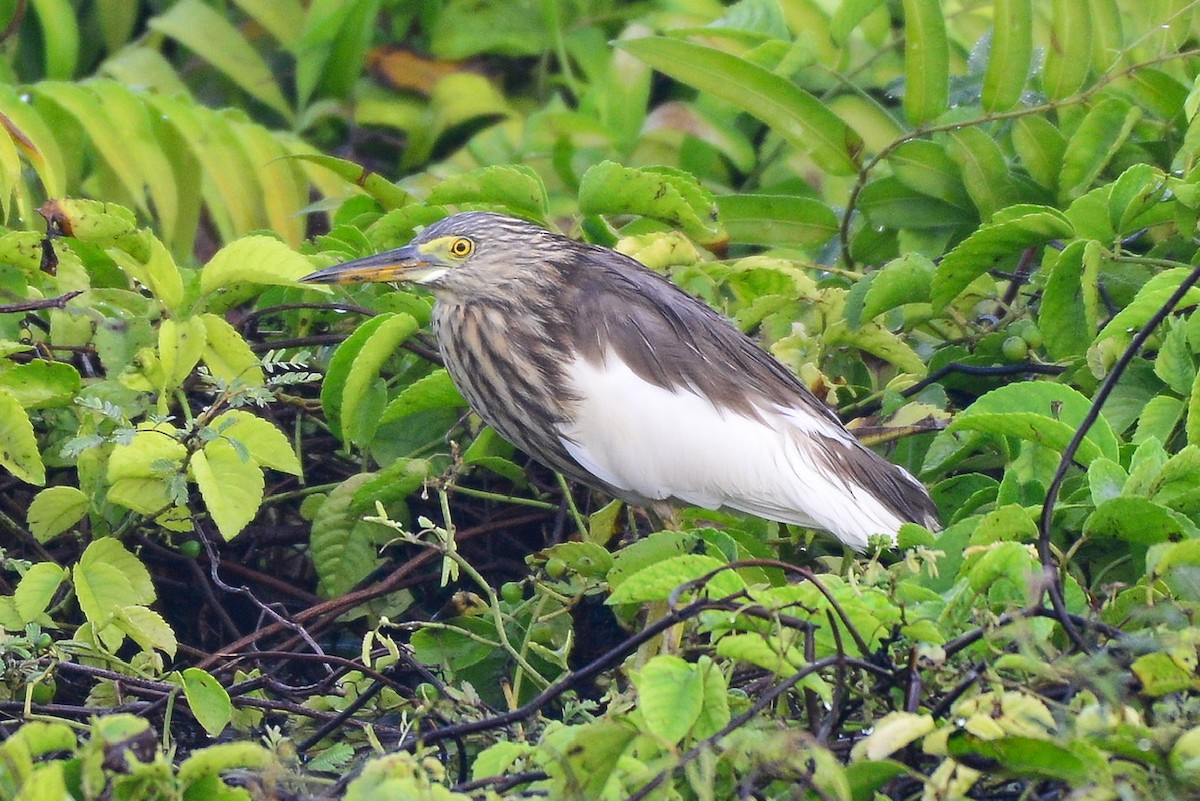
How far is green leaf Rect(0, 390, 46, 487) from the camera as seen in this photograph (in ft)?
7.44

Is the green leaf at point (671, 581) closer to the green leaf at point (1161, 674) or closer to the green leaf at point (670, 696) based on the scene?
the green leaf at point (670, 696)

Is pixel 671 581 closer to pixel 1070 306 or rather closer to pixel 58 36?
pixel 1070 306

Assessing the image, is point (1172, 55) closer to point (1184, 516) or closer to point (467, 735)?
point (1184, 516)

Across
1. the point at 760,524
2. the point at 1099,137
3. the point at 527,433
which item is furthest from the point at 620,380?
the point at 1099,137

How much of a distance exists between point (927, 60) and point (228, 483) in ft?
5.17

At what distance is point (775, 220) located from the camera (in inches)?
123

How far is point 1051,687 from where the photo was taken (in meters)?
1.73

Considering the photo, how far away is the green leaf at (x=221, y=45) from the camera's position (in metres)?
4.44

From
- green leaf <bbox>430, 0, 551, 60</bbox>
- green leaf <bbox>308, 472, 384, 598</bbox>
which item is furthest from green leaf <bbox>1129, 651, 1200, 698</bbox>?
green leaf <bbox>430, 0, 551, 60</bbox>

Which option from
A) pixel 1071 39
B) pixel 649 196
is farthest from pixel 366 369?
pixel 1071 39

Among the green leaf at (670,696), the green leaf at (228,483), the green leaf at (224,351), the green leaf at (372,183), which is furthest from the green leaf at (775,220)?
the green leaf at (670,696)

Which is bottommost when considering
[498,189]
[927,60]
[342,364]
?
[342,364]

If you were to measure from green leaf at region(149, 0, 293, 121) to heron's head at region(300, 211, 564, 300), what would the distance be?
6.48ft

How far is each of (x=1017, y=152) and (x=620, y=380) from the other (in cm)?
101
